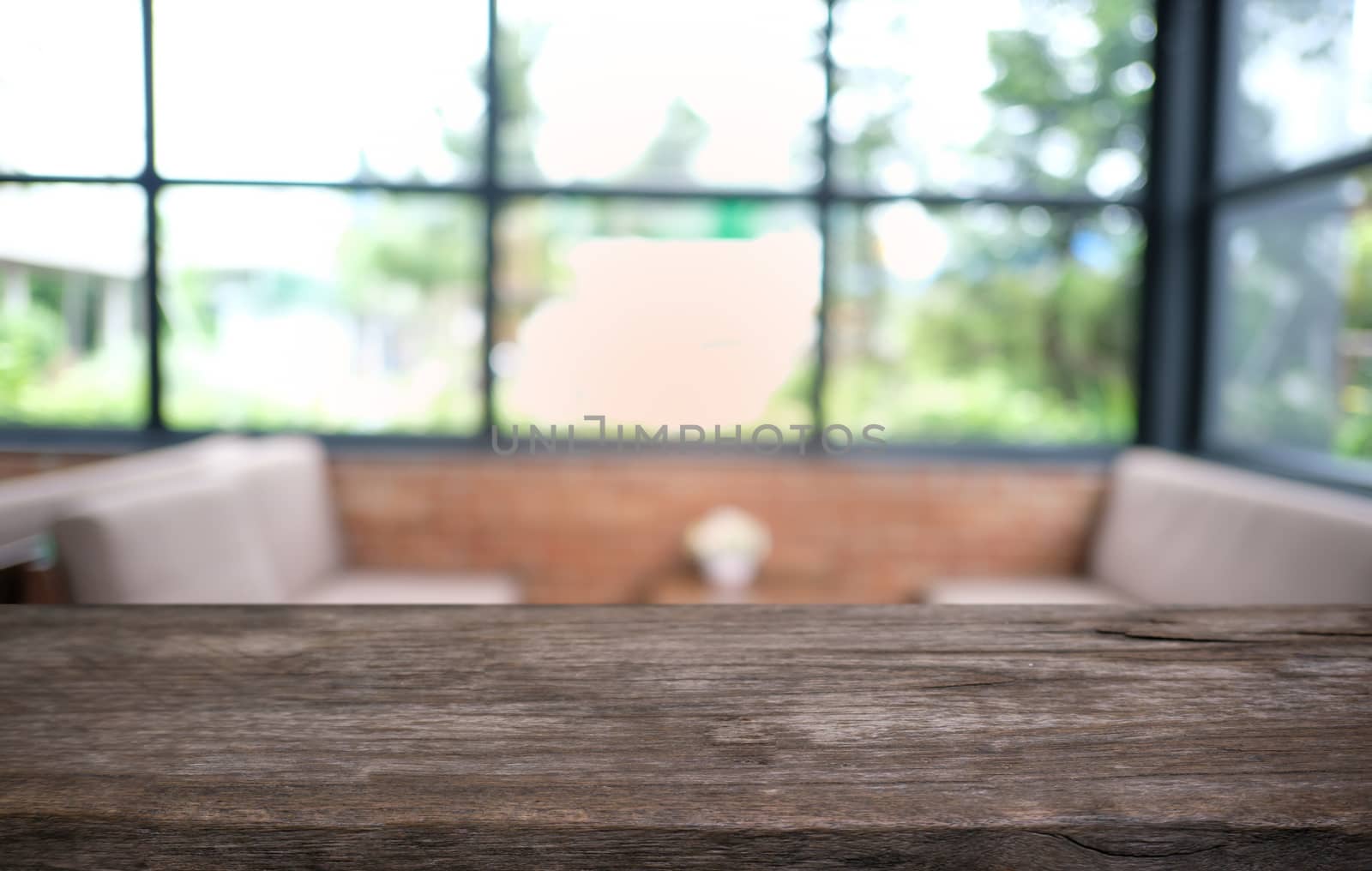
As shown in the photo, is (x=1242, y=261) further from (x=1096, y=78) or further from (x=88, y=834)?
(x=88, y=834)

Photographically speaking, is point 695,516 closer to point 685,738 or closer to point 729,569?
point 729,569

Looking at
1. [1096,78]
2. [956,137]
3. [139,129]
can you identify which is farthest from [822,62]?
[139,129]

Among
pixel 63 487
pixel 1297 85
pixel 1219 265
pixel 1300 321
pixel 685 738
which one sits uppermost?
pixel 1297 85

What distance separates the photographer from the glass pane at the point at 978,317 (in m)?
3.83

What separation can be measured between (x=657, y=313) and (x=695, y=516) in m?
0.87

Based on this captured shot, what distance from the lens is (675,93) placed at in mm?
3799

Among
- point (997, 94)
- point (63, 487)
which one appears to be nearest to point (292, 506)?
point (63, 487)

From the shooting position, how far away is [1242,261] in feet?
11.9

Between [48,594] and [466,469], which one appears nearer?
[48,594]

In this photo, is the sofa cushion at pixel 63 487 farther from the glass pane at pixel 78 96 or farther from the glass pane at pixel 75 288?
the glass pane at pixel 78 96

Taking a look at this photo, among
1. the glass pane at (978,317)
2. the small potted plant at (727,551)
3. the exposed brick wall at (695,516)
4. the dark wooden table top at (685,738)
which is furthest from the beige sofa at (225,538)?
the glass pane at (978,317)

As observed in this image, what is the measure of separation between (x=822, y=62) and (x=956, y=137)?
62 cm

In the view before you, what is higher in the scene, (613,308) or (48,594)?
(613,308)

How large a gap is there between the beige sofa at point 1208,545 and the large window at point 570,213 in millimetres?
597
